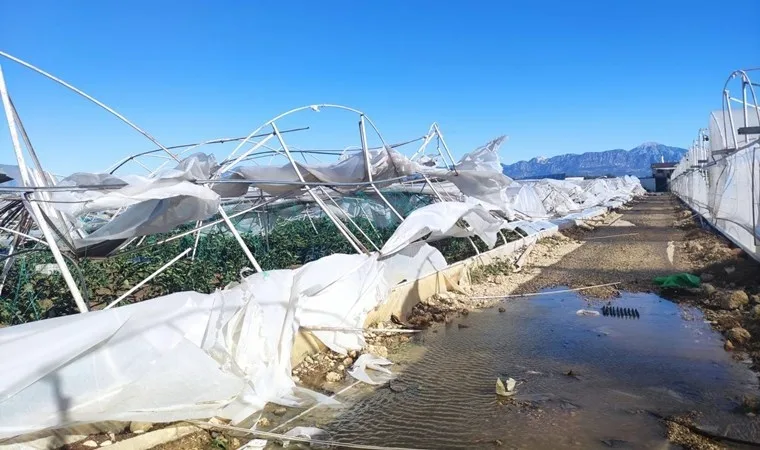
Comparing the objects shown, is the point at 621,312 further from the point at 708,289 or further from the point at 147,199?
the point at 147,199

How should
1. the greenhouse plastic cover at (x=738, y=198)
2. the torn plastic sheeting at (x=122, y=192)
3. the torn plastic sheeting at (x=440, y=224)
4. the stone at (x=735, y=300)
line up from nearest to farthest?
the torn plastic sheeting at (x=122, y=192), the stone at (x=735, y=300), the torn plastic sheeting at (x=440, y=224), the greenhouse plastic cover at (x=738, y=198)

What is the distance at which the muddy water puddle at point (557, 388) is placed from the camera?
12.0ft

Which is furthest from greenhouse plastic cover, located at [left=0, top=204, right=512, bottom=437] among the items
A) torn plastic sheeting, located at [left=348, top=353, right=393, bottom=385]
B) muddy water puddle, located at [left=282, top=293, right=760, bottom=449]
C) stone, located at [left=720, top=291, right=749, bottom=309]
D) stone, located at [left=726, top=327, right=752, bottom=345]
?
stone, located at [left=720, top=291, right=749, bottom=309]

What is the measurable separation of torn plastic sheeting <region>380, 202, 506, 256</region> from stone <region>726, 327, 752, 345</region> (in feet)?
12.7

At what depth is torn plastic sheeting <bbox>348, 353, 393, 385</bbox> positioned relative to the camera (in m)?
4.86

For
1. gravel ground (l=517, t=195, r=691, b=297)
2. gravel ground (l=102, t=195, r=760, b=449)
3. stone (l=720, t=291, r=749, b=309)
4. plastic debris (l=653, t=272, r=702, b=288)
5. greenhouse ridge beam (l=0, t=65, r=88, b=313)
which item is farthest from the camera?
gravel ground (l=517, t=195, r=691, b=297)

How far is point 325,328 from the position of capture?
5.32 metres

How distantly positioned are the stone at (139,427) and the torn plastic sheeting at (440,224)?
4002 mm

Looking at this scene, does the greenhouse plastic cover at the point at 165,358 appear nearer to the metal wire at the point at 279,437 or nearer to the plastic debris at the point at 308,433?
the metal wire at the point at 279,437

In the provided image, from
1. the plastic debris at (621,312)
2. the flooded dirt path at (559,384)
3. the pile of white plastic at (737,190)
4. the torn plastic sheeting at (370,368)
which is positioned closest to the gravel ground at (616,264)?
the plastic debris at (621,312)

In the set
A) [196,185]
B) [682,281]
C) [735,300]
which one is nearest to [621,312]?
[735,300]

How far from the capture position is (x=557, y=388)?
4.46 metres

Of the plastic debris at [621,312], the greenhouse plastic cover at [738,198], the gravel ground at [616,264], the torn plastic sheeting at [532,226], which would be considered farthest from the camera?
the torn plastic sheeting at [532,226]

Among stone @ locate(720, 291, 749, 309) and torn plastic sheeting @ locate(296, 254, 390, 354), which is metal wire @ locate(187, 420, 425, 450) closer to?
torn plastic sheeting @ locate(296, 254, 390, 354)
